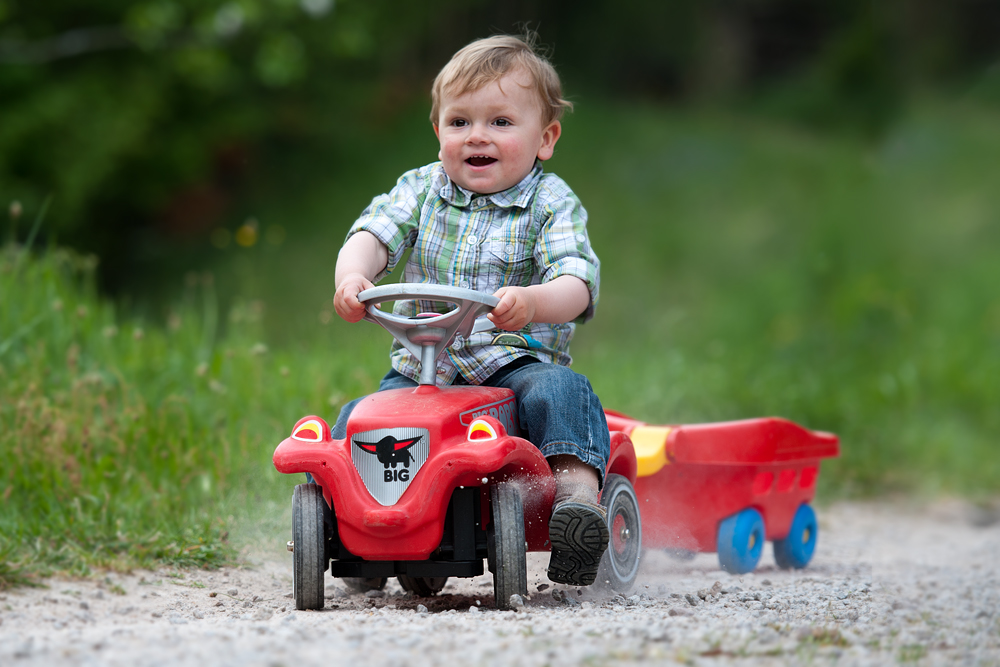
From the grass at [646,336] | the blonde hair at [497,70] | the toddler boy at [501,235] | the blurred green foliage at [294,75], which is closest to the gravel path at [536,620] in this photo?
the grass at [646,336]

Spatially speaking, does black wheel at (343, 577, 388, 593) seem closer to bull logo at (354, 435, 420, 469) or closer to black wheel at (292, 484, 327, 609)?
black wheel at (292, 484, 327, 609)

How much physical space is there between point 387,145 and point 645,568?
11.2 metres

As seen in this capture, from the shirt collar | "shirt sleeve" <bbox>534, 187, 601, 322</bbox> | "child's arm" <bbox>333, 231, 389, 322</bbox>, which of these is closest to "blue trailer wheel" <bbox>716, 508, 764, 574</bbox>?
"shirt sleeve" <bbox>534, 187, 601, 322</bbox>

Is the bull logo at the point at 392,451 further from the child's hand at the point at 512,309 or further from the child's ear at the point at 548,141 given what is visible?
the child's ear at the point at 548,141

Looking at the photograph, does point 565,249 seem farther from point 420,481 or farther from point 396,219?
point 420,481

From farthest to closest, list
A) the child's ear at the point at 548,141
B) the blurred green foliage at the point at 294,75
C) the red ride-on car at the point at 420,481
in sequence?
the blurred green foliage at the point at 294,75, the child's ear at the point at 548,141, the red ride-on car at the point at 420,481

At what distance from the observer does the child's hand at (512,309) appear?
216 cm

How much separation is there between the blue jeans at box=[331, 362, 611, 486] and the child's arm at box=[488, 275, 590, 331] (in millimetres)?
135

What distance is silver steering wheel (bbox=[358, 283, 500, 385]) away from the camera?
2158 millimetres

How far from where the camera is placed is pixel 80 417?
330cm

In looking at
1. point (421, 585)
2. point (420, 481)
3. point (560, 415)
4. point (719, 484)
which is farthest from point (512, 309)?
point (719, 484)

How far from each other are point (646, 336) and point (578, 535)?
5.50 m

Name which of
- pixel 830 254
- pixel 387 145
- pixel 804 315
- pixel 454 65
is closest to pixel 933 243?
pixel 830 254

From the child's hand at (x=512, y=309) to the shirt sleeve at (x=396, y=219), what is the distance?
468 millimetres
